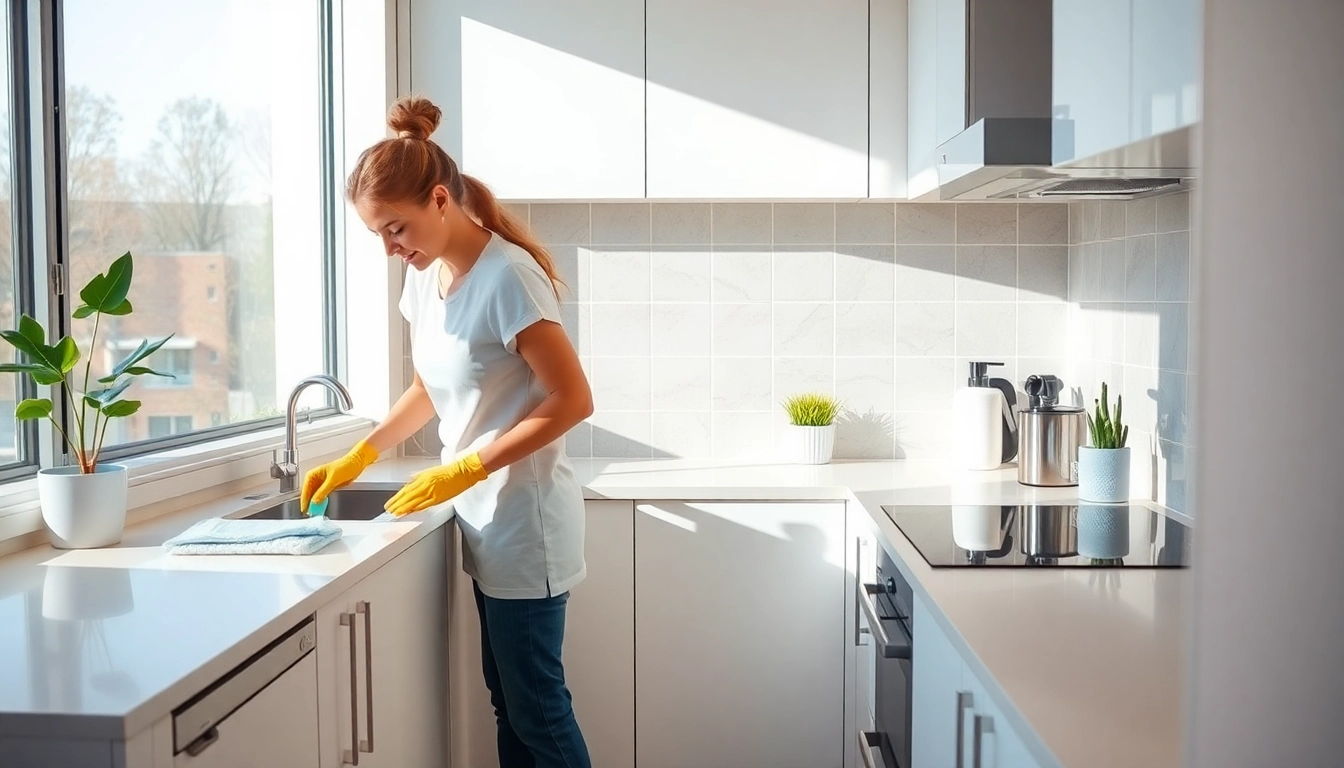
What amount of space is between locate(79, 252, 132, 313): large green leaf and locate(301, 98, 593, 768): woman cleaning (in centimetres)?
37

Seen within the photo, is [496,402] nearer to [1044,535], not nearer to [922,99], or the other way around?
[1044,535]

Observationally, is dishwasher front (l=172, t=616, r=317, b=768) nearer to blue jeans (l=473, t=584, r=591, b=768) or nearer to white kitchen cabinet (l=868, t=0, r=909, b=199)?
blue jeans (l=473, t=584, r=591, b=768)

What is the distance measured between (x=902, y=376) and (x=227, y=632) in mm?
2055

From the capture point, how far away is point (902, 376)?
296 centimetres

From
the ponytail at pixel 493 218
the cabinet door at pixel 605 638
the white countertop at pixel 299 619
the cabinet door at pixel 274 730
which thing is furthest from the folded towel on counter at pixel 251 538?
the cabinet door at pixel 605 638

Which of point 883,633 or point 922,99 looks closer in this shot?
point 883,633

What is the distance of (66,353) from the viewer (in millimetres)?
1661

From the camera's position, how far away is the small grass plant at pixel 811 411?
2814mm

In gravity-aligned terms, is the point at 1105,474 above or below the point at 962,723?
above

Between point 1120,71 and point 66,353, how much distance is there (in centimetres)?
154

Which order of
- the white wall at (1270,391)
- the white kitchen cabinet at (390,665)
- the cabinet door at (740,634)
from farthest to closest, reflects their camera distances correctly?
the cabinet door at (740,634)
the white kitchen cabinet at (390,665)
the white wall at (1270,391)

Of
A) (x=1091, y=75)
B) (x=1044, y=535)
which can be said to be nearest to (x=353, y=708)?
(x=1044, y=535)

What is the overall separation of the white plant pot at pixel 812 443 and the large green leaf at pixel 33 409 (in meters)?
1.71

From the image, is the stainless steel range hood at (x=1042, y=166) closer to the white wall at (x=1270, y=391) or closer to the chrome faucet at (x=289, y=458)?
the white wall at (x=1270, y=391)
